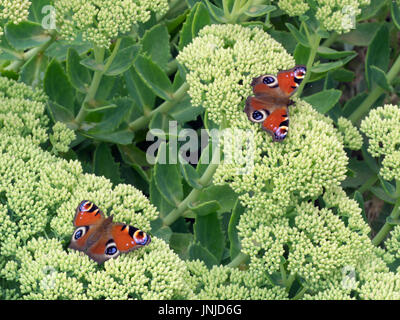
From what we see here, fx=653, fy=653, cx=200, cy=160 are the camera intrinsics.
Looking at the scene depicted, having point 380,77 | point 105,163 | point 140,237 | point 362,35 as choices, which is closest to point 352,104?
point 380,77

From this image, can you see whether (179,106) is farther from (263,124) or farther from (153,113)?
(263,124)

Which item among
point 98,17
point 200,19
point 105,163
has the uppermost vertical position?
point 98,17

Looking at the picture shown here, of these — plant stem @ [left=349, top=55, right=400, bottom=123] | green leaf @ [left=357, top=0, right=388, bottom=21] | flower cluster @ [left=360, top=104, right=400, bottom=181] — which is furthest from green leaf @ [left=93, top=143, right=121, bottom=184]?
green leaf @ [left=357, top=0, right=388, bottom=21]

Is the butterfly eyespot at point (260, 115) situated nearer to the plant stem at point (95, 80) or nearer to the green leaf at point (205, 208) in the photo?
the green leaf at point (205, 208)

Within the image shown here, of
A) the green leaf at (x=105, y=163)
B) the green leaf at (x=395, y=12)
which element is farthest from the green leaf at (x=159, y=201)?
the green leaf at (x=395, y=12)

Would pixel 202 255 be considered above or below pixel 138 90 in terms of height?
below

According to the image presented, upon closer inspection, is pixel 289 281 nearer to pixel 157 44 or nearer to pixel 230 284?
pixel 230 284
